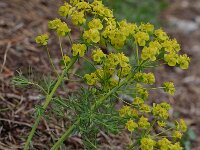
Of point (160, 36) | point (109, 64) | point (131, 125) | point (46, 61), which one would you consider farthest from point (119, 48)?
point (46, 61)

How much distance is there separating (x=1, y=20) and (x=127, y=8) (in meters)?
1.39

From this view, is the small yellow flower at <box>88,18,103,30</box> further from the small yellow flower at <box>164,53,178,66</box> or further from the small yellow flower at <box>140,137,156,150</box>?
the small yellow flower at <box>140,137,156,150</box>

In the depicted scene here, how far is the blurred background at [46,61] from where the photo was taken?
9.15ft

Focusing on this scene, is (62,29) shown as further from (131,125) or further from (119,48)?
(131,125)

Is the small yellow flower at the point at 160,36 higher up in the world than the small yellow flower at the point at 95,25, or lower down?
higher up

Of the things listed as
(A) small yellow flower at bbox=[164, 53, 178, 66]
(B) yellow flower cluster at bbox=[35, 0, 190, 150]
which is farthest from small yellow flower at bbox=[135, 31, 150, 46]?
(A) small yellow flower at bbox=[164, 53, 178, 66]

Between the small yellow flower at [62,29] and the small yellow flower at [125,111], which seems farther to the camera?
A: the small yellow flower at [125,111]

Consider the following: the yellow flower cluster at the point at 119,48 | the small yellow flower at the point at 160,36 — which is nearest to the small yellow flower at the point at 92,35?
the yellow flower cluster at the point at 119,48

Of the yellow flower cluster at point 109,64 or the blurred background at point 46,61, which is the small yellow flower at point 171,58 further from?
the blurred background at point 46,61

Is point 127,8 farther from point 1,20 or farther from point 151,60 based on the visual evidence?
point 151,60

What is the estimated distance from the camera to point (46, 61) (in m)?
3.54

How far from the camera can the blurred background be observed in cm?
279

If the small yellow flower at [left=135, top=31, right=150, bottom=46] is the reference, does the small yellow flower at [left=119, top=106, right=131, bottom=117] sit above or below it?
below

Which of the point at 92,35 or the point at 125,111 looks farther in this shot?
the point at 125,111
